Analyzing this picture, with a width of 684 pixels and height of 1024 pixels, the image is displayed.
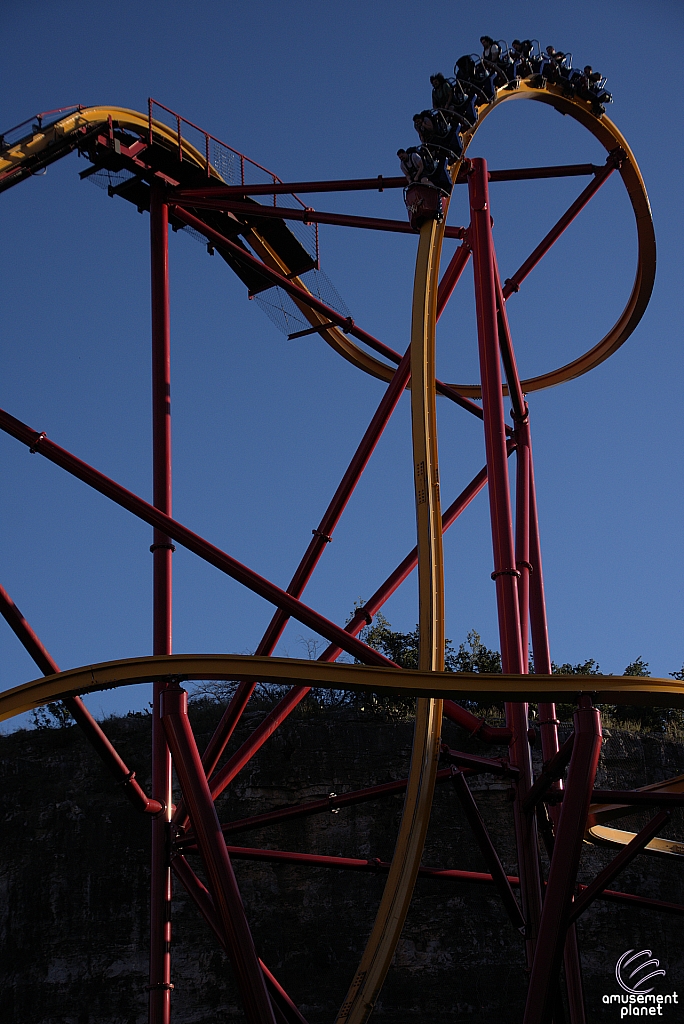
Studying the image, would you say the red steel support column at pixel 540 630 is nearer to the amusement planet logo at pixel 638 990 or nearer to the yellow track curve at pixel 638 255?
the amusement planet logo at pixel 638 990

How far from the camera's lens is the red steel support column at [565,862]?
621 cm

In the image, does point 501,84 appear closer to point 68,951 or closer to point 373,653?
point 373,653

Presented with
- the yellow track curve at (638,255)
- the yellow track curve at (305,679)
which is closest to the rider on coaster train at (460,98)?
the yellow track curve at (638,255)

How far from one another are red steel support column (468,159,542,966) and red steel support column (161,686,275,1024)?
272 centimetres

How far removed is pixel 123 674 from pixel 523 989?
35.7ft

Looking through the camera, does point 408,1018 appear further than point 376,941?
Yes

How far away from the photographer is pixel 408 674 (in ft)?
21.0

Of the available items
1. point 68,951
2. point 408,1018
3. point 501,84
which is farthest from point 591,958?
point 501,84

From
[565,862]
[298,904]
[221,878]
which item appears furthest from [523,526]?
[298,904]

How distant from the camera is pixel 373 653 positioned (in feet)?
29.4

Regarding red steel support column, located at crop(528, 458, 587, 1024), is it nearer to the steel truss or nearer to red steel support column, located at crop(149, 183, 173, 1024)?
the steel truss

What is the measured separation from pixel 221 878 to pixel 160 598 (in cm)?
391

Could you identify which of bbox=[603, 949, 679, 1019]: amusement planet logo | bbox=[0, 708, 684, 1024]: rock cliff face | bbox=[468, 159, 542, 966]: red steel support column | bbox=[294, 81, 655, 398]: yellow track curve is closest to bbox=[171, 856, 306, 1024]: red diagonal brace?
bbox=[468, 159, 542, 966]: red steel support column

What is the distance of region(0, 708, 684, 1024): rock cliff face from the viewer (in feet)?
48.4
